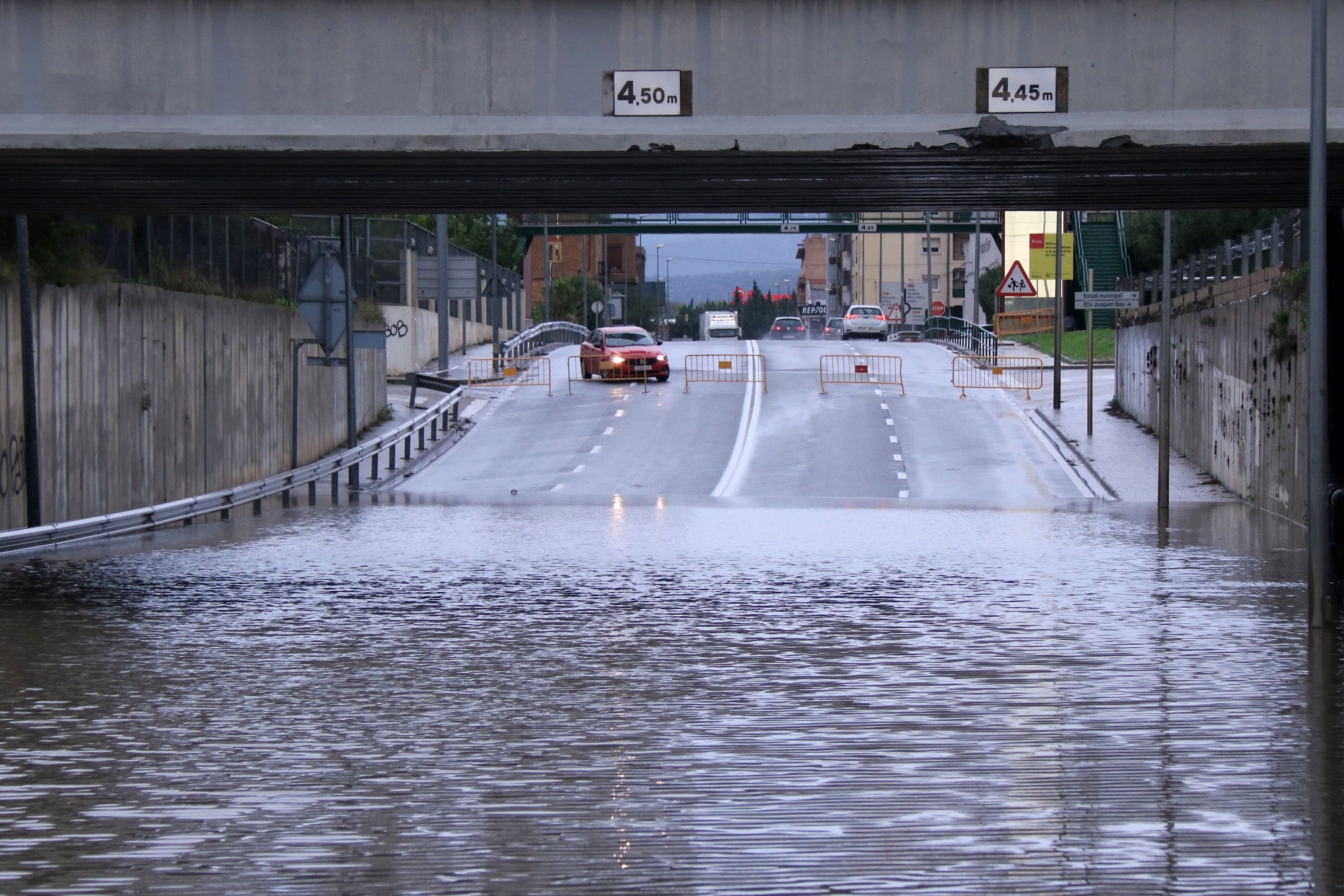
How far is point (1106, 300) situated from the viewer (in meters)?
30.8

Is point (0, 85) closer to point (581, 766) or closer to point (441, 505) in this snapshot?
point (581, 766)

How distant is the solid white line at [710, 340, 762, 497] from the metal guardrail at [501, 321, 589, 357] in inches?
489

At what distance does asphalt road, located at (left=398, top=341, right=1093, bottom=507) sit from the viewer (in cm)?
2952

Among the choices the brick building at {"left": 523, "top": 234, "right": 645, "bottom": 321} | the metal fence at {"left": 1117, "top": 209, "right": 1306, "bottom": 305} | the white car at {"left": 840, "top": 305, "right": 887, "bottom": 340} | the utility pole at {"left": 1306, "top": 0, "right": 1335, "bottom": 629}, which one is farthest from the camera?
the brick building at {"left": 523, "top": 234, "right": 645, "bottom": 321}

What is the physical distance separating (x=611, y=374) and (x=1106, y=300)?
2109 cm

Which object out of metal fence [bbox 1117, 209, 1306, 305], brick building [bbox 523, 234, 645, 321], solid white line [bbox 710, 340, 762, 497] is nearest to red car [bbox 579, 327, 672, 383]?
solid white line [bbox 710, 340, 762, 497]

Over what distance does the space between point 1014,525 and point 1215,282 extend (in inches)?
454

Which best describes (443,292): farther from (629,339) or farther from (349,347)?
(349,347)

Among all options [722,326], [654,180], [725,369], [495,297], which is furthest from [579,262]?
[654,180]

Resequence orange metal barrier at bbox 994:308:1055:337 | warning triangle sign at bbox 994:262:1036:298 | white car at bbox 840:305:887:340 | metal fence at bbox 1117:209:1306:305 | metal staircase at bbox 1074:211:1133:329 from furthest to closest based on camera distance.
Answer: orange metal barrier at bbox 994:308:1055:337 < white car at bbox 840:305:887:340 < metal staircase at bbox 1074:211:1133:329 < warning triangle sign at bbox 994:262:1036:298 < metal fence at bbox 1117:209:1306:305

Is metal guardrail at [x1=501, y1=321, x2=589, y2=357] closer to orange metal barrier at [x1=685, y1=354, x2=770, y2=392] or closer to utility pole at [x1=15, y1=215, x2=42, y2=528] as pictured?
orange metal barrier at [x1=685, y1=354, x2=770, y2=392]

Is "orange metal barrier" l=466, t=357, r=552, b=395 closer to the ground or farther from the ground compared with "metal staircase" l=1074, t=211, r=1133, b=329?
closer to the ground

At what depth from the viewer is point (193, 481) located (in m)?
25.8

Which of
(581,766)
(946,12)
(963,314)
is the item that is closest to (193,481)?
(946,12)
